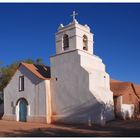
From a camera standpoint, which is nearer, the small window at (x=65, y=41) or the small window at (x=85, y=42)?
the small window at (x=65, y=41)

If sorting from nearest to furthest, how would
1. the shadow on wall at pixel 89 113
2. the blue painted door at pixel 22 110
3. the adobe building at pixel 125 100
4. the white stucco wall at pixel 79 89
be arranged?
the shadow on wall at pixel 89 113 → the white stucco wall at pixel 79 89 → the adobe building at pixel 125 100 → the blue painted door at pixel 22 110

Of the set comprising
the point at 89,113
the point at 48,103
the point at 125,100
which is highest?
the point at 125,100

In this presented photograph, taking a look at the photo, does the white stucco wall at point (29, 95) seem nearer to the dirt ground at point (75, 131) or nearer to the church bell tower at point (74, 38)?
the church bell tower at point (74, 38)

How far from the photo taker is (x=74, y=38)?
26.5 meters

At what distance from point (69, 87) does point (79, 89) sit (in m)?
1.13

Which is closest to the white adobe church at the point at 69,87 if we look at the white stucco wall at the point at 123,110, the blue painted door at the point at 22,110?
the blue painted door at the point at 22,110

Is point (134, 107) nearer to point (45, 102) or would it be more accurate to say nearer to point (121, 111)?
point (121, 111)

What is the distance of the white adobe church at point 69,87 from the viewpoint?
24.9 meters

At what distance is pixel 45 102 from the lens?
27.0 meters

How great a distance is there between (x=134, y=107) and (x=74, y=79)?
8.74 m

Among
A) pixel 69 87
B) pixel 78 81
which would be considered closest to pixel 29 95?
pixel 69 87

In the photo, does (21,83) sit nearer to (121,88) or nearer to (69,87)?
(69,87)

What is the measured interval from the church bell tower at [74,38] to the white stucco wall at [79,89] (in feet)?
2.35

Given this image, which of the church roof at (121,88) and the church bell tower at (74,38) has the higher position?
the church bell tower at (74,38)
